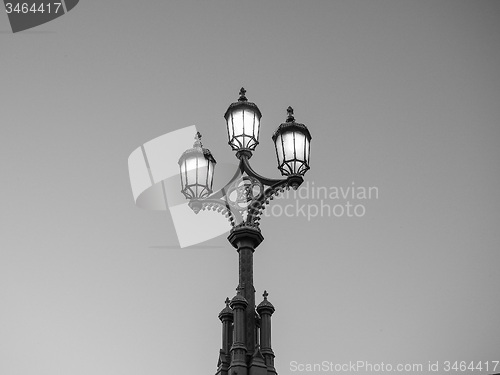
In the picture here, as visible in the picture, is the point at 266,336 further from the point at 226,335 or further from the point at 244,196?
the point at 244,196

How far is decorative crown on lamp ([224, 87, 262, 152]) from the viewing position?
1018 cm

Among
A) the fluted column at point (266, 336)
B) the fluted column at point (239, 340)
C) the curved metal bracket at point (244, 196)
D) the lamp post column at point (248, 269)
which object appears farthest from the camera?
the curved metal bracket at point (244, 196)

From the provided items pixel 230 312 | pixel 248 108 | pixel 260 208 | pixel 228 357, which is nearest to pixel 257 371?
pixel 228 357

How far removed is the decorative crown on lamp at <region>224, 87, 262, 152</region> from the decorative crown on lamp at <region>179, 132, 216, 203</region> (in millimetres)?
491

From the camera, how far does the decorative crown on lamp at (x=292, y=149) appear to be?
393 inches

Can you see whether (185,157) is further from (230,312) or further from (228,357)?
(228,357)

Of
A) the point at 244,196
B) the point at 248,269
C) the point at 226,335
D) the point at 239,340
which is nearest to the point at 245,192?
the point at 244,196

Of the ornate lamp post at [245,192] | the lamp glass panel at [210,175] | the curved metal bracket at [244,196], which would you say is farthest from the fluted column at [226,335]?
the lamp glass panel at [210,175]

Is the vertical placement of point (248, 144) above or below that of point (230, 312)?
above

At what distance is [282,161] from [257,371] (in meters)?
3.41

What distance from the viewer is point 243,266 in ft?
30.2

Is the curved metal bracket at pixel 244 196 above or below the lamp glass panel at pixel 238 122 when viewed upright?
below

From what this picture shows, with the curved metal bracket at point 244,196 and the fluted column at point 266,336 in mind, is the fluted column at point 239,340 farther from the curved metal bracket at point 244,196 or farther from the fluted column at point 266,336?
the curved metal bracket at point 244,196

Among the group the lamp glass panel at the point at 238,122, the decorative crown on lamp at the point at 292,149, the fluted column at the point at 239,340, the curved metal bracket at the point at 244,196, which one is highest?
the lamp glass panel at the point at 238,122
